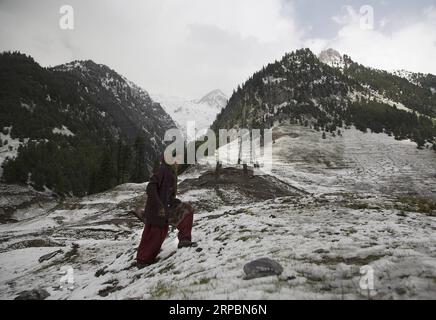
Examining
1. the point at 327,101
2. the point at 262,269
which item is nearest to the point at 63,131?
the point at 327,101

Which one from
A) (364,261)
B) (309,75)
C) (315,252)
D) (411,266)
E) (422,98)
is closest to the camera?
(411,266)

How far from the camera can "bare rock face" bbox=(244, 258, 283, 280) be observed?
6.77m

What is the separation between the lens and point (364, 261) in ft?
23.8

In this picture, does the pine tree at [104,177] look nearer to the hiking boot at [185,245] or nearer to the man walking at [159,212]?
the hiking boot at [185,245]

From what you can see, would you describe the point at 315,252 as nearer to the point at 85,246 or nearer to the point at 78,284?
the point at 78,284

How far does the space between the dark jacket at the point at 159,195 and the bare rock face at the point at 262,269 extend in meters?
3.66

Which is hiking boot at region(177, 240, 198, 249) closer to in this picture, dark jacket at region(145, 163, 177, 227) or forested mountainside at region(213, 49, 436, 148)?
dark jacket at region(145, 163, 177, 227)

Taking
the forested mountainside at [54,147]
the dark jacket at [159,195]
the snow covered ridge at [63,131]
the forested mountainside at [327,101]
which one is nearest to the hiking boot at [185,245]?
the dark jacket at [159,195]

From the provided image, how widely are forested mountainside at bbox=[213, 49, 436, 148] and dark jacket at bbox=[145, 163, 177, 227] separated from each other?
8361 cm

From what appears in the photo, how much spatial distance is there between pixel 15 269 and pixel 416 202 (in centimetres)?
1748

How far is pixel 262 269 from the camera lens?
6.84 metres

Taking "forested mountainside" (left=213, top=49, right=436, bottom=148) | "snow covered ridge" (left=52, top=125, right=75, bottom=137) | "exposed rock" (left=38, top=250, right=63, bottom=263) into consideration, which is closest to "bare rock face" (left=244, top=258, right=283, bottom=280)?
"exposed rock" (left=38, top=250, right=63, bottom=263)
